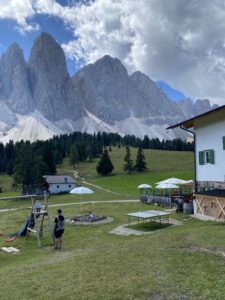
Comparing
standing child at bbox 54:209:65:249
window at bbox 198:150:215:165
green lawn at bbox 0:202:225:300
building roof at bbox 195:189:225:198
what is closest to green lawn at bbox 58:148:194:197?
window at bbox 198:150:215:165

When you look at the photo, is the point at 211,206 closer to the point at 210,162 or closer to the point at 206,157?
the point at 210,162

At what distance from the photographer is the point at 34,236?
20.1 metres

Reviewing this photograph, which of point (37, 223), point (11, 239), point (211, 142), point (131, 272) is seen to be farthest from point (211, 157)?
point (131, 272)

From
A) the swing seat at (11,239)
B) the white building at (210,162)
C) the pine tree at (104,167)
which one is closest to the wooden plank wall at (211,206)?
the white building at (210,162)

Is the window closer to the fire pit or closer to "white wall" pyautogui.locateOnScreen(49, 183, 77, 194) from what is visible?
the fire pit

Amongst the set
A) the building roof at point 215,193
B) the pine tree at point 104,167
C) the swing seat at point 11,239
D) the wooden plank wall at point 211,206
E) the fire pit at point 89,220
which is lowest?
the swing seat at point 11,239

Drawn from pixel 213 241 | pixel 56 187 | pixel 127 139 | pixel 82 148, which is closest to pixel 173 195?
pixel 213 241

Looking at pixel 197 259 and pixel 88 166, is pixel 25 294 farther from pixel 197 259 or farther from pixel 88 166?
pixel 88 166

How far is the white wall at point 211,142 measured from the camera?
70.9 feet

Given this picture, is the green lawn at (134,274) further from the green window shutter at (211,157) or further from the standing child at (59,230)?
the green window shutter at (211,157)

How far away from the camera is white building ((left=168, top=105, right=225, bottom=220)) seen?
69.6 feet

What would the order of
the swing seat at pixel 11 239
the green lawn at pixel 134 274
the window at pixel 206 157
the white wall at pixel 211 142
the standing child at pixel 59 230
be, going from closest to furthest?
the green lawn at pixel 134 274 → the standing child at pixel 59 230 → the swing seat at pixel 11 239 → the white wall at pixel 211 142 → the window at pixel 206 157

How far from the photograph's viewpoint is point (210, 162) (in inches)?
897

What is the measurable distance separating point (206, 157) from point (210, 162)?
87 centimetres
